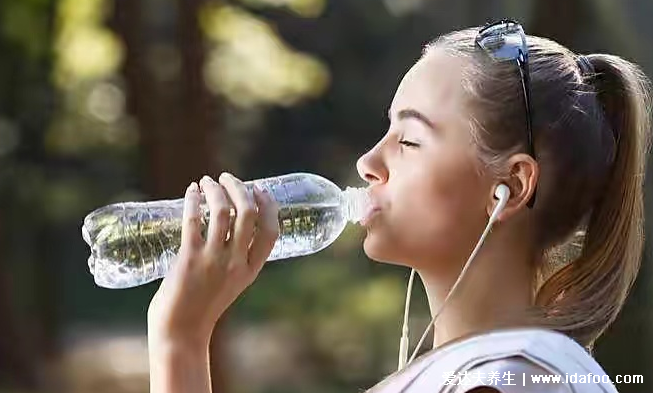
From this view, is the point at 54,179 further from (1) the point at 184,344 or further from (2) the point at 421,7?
(1) the point at 184,344

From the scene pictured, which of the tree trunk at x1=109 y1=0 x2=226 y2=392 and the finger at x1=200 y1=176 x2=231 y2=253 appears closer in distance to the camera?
the finger at x1=200 y1=176 x2=231 y2=253

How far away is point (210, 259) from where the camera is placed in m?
0.84

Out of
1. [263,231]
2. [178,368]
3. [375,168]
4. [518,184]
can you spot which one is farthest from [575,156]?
[178,368]

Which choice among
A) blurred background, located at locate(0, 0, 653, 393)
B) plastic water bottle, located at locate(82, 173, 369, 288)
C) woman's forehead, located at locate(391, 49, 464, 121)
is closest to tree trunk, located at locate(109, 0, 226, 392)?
blurred background, located at locate(0, 0, 653, 393)

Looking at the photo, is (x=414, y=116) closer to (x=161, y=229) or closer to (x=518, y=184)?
(x=518, y=184)

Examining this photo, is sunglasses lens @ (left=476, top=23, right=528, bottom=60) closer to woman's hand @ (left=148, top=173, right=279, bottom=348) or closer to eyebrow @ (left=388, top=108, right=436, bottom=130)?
eyebrow @ (left=388, top=108, right=436, bottom=130)

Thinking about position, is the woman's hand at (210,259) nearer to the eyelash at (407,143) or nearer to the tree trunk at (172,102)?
the eyelash at (407,143)

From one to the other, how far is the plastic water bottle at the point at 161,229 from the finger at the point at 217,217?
0.45 ft

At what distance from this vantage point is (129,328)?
6.70 feet

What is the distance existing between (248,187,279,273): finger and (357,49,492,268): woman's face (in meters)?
0.09

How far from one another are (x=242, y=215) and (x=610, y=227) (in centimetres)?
34

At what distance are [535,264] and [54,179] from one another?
1.52m

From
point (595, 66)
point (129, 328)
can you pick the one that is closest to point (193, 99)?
point (129, 328)

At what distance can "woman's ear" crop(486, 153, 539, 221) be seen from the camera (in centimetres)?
86
